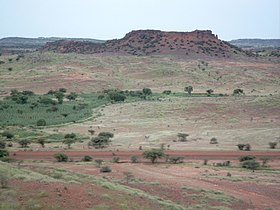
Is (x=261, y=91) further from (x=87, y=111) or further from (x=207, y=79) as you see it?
(x=87, y=111)

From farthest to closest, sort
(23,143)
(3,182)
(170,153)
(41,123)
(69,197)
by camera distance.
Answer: (41,123) < (23,143) < (170,153) < (3,182) < (69,197)

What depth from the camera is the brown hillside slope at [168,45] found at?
4833 inches

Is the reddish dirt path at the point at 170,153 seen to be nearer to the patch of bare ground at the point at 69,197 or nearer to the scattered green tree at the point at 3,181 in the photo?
the patch of bare ground at the point at 69,197

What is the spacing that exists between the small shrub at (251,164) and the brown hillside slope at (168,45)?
9074cm

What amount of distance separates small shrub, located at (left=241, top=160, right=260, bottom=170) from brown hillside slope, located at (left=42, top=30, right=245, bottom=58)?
90.7 metres

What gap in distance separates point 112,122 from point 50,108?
11.6m

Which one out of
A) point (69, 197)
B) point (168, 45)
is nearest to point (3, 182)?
point (69, 197)

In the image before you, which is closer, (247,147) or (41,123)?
(247,147)

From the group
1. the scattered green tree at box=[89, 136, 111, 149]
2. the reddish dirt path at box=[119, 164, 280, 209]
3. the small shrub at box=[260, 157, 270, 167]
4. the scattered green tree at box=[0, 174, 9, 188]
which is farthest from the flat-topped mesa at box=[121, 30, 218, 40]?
the scattered green tree at box=[0, 174, 9, 188]

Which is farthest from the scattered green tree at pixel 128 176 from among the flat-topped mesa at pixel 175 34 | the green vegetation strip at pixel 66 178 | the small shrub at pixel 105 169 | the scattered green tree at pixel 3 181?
the flat-topped mesa at pixel 175 34

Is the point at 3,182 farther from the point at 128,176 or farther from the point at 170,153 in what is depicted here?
the point at 170,153

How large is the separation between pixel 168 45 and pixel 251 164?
328 feet

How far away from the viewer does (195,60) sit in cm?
11219

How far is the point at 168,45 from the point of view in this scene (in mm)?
126812
